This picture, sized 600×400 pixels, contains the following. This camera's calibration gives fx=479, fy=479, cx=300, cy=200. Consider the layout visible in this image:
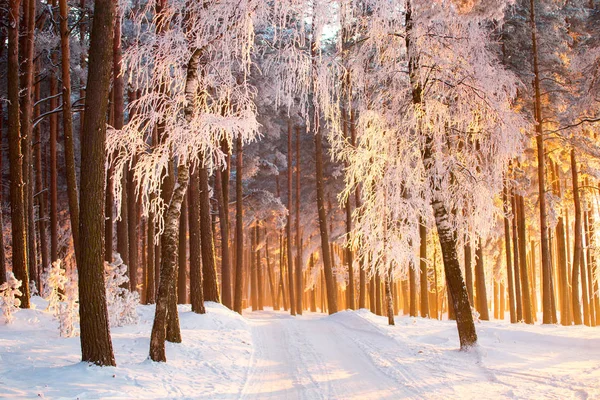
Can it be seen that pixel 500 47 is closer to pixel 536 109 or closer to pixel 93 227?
pixel 536 109

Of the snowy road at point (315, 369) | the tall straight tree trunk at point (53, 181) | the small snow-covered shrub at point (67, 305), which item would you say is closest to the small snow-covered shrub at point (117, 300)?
the small snow-covered shrub at point (67, 305)

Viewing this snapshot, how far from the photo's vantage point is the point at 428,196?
10.8 meters

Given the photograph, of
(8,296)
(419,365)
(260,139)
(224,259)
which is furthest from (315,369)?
(224,259)

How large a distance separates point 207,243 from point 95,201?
31.5ft

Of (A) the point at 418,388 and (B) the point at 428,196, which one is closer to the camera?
(A) the point at 418,388

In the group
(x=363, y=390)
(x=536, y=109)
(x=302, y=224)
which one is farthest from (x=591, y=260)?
(x=363, y=390)

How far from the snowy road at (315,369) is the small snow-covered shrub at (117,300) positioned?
3301 mm

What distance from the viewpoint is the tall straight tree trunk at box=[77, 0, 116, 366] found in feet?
23.5

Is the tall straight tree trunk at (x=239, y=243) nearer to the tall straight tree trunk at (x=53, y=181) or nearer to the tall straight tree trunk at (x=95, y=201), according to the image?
the tall straight tree trunk at (x=53, y=181)

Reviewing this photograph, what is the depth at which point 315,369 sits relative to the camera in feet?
29.7

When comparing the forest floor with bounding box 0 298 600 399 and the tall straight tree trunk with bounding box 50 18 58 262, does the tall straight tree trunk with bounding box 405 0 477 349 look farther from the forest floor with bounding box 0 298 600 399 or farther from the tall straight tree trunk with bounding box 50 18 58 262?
the tall straight tree trunk with bounding box 50 18 58 262

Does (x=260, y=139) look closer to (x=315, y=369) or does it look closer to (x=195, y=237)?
(x=315, y=369)

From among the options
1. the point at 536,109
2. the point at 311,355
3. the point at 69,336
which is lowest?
the point at 311,355

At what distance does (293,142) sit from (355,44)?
2083 centimetres
